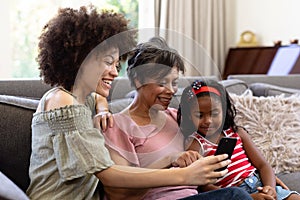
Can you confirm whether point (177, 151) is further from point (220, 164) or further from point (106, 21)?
point (106, 21)

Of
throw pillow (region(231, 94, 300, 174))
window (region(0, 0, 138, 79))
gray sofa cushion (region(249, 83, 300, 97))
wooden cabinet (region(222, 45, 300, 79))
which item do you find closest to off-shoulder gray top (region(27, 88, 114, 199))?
throw pillow (region(231, 94, 300, 174))

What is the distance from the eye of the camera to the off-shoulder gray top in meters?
1.18

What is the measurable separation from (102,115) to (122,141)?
96 mm

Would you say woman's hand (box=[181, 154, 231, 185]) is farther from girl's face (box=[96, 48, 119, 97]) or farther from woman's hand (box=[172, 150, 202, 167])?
girl's face (box=[96, 48, 119, 97])

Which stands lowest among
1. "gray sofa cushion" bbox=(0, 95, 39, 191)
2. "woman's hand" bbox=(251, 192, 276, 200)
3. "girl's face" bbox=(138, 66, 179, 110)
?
"woman's hand" bbox=(251, 192, 276, 200)

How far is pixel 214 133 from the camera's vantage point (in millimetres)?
1419

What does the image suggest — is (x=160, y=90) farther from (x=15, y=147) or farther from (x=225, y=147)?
(x=15, y=147)

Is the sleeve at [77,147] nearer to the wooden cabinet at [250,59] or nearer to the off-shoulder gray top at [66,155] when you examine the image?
the off-shoulder gray top at [66,155]

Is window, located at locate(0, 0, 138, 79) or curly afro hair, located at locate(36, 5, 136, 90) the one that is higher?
curly afro hair, located at locate(36, 5, 136, 90)

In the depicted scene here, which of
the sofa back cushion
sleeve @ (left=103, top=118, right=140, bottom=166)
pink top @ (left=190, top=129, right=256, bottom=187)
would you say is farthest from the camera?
the sofa back cushion

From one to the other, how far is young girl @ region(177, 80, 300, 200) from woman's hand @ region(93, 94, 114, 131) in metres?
0.20

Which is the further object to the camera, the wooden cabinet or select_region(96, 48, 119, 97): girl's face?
the wooden cabinet

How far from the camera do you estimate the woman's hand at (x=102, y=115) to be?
132 cm

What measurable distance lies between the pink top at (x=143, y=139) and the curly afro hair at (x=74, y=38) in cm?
18
